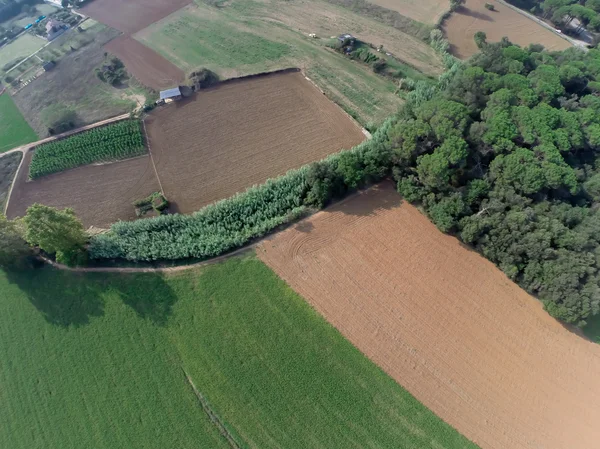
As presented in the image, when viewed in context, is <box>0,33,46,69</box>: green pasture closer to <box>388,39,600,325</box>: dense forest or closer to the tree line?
the tree line

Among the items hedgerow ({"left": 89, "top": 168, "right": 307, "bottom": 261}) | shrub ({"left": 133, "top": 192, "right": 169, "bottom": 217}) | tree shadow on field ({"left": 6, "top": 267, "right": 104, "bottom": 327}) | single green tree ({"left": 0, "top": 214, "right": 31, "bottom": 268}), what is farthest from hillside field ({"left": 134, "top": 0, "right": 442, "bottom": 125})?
tree shadow on field ({"left": 6, "top": 267, "right": 104, "bottom": 327})

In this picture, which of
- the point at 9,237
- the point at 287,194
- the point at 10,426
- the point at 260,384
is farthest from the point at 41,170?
the point at 260,384

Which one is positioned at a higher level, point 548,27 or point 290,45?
point 548,27

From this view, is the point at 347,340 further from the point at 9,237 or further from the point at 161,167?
the point at 9,237

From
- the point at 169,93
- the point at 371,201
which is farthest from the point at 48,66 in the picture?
the point at 371,201

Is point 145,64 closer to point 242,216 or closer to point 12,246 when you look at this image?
point 242,216

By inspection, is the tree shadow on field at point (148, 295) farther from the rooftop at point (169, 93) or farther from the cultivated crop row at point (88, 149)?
the rooftop at point (169, 93)

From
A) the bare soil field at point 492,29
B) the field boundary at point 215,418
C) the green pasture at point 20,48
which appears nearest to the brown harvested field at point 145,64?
the green pasture at point 20,48
